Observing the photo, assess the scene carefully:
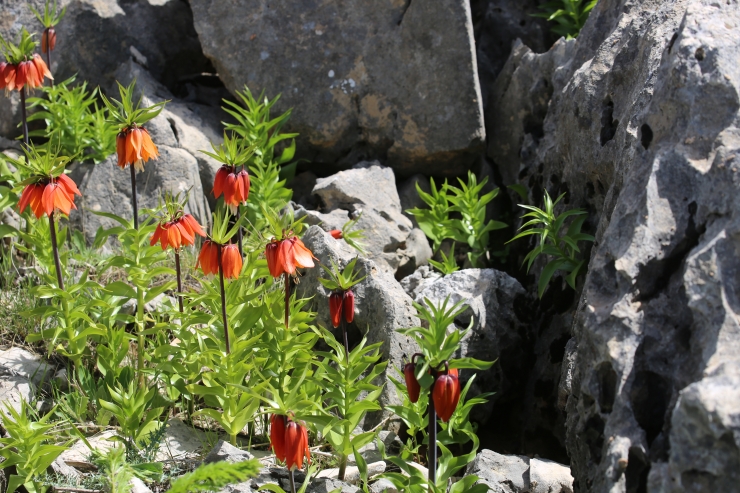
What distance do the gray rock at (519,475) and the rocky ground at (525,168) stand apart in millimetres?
14

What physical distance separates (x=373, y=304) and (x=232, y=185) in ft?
4.54

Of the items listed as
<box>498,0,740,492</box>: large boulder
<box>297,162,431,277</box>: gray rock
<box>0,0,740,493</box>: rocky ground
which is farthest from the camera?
<box>297,162,431,277</box>: gray rock

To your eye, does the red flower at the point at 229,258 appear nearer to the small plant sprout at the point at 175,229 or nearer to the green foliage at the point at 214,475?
the small plant sprout at the point at 175,229

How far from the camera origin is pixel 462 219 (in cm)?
660

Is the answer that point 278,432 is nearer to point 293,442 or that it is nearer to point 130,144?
point 293,442

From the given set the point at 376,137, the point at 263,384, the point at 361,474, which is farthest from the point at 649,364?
the point at 376,137

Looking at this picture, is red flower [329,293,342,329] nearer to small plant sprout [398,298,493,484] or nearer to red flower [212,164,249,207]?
small plant sprout [398,298,493,484]

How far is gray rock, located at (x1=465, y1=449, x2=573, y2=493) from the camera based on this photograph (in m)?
4.12

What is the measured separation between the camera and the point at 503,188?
702cm

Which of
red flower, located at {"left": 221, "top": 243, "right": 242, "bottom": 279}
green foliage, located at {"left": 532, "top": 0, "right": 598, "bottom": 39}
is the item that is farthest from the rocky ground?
red flower, located at {"left": 221, "top": 243, "right": 242, "bottom": 279}

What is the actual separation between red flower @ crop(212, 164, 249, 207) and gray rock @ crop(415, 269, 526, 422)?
1628mm

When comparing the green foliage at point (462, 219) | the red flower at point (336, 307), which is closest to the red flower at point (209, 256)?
the red flower at point (336, 307)

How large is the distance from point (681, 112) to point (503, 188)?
11.6ft

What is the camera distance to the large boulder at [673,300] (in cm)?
279
